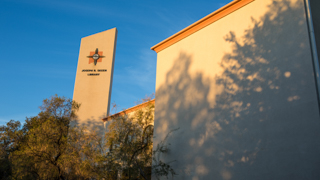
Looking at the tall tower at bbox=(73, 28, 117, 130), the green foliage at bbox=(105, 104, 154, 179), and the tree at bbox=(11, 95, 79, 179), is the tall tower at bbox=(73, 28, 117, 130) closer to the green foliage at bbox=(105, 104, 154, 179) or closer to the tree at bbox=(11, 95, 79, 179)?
the tree at bbox=(11, 95, 79, 179)

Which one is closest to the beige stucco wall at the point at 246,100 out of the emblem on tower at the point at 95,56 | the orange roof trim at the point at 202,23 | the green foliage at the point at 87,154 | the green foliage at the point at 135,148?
the orange roof trim at the point at 202,23

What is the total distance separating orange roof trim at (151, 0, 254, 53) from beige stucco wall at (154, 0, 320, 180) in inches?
8.9

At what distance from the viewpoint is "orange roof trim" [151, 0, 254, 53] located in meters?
9.88

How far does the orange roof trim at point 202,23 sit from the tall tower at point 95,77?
10.9m

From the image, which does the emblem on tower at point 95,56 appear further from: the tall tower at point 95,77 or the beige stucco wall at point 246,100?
the beige stucco wall at point 246,100

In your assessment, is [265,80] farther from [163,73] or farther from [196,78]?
[163,73]

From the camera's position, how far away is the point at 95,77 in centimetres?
2372

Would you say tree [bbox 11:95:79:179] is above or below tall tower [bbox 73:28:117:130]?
below

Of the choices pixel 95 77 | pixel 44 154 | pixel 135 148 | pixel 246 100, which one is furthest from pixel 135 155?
pixel 95 77

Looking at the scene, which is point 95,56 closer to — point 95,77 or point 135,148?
point 95,77

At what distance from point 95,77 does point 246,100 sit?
1750cm

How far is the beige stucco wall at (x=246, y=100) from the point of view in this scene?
7133 millimetres

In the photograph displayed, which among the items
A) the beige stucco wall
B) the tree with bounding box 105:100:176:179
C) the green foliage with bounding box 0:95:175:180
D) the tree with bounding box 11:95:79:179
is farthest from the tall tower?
the beige stucco wall

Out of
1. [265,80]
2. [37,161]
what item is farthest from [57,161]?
[265,80]
